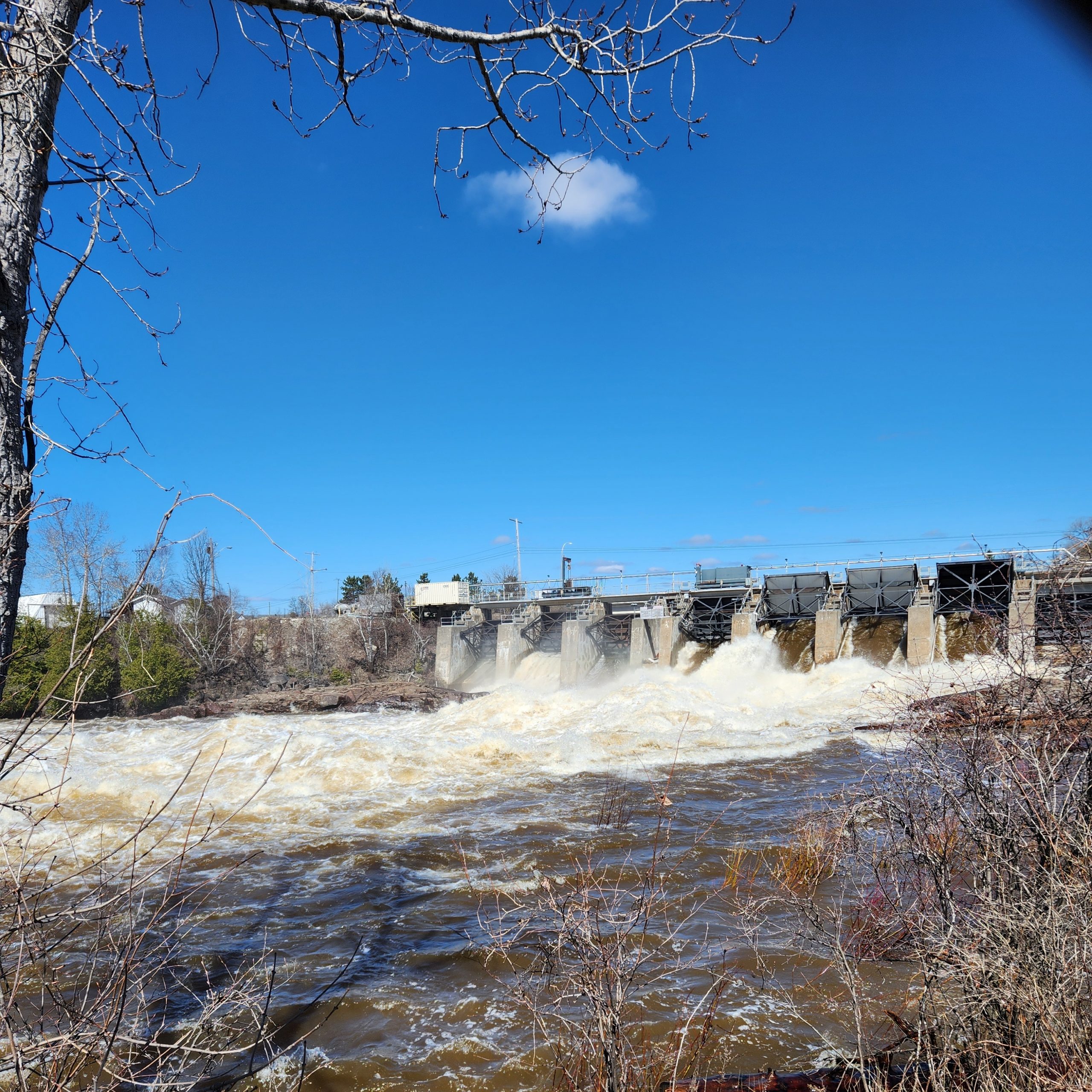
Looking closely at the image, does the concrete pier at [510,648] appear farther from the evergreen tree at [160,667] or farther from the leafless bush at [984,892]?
the leafless bush at [984,892]

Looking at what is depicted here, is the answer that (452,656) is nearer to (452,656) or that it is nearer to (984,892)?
(452,656)

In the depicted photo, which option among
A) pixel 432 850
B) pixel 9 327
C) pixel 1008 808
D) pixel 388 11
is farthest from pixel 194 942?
pixel 388 11

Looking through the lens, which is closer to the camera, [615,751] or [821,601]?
[615,751]

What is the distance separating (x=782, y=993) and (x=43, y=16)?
267 inches

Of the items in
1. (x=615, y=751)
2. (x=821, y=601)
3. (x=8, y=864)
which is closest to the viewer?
(x=8, y=864)

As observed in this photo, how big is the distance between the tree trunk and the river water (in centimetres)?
191

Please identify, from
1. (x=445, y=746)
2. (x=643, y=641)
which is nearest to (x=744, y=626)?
(x=643, y=641)

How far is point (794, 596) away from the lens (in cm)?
3425

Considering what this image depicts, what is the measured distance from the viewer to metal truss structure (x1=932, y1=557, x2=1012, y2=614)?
95.2 ft

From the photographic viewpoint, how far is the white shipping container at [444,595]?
48.1 meters

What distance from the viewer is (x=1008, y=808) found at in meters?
4.11

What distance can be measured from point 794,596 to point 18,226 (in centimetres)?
3426

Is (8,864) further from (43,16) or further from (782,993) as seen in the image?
(782,993)

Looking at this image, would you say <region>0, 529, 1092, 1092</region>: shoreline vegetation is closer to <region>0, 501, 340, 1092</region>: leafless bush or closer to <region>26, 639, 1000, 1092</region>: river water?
<region>0, 501, 340, 1092</region>: leafless bush
